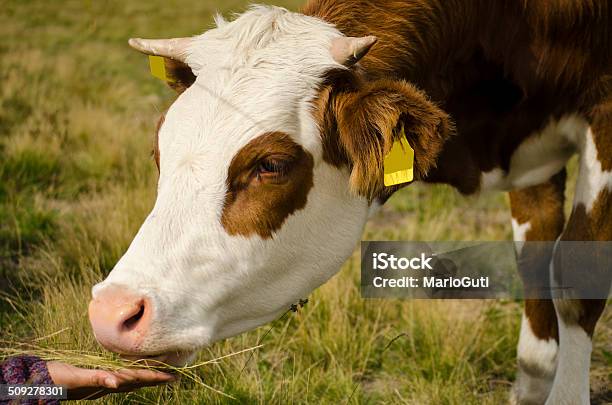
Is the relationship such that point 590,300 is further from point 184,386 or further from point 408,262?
point 184,386

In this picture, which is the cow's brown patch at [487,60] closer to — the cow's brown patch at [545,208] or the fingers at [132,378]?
the cow's brown patch at [545,208]

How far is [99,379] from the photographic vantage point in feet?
9.20

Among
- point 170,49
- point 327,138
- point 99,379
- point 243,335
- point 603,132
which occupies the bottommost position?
point 243,335

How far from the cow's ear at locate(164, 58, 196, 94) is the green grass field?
14.4 inches

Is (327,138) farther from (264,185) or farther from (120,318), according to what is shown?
(120,318)

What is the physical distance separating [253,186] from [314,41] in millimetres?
653

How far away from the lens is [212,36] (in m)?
3.19

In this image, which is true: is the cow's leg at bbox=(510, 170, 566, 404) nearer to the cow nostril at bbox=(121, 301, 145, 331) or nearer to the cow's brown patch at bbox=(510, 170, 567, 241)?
the cow's brown patch at bbox=(510, 170, 567, 241)

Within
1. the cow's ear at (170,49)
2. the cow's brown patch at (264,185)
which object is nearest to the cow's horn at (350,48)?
the cow's brown patch at (264,185)

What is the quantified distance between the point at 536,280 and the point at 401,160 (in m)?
1.83

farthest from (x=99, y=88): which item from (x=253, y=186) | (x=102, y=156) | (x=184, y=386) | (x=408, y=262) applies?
(x=253, y=186)

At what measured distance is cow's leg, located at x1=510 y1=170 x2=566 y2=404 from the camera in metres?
4.25

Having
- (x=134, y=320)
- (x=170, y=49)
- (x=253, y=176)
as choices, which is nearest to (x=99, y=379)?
(x=134, y=320)

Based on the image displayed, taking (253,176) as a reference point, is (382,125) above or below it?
above
